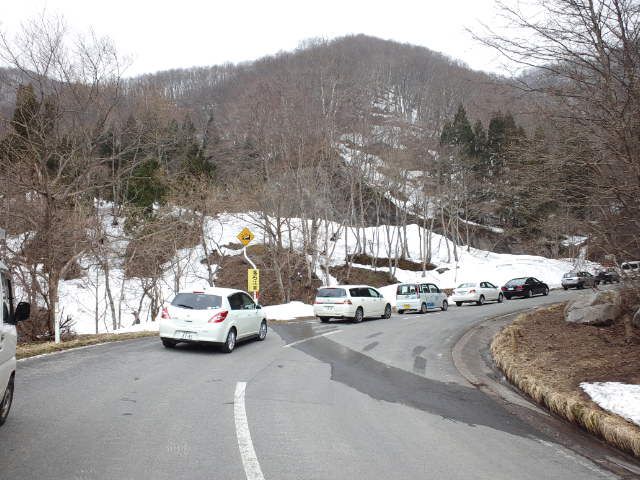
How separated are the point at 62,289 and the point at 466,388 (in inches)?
1586

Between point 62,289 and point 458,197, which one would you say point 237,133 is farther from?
point 458,197

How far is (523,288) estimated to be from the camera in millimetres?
38688

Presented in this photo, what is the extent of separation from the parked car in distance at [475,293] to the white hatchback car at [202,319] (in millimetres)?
23791

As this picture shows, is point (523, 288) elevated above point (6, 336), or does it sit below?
below

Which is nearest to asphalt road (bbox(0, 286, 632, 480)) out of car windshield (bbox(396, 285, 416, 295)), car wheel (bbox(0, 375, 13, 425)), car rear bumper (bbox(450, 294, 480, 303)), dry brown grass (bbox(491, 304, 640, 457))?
car wheel (bbox(0, 375, 13, 425))

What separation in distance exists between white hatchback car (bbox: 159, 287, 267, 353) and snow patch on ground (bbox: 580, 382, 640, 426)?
8170 millimetres

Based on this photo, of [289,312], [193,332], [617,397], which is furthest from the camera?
[289,312]

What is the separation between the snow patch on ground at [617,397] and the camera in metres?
6.75

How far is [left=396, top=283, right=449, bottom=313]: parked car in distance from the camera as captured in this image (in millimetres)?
29469

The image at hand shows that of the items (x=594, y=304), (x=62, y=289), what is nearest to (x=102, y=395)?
(x=594, y=304)

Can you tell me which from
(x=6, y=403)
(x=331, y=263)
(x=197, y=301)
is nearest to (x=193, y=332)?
(x=197, y=301)

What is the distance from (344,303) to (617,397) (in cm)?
1599

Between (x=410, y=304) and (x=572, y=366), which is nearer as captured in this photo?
(x=572, y=366)

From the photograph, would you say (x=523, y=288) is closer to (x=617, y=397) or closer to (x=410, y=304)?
(x=410, y=304)
